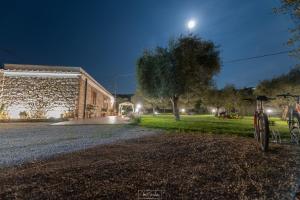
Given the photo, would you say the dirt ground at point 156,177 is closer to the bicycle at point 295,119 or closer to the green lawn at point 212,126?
the bicycle at point 295,119

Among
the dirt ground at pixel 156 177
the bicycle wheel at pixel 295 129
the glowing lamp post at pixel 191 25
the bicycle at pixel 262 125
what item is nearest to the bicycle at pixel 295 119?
the bicycle wheel at pixel 295 129

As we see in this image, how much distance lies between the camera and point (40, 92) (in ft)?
60.6

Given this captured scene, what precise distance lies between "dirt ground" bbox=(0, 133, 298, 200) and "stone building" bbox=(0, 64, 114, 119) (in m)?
15.9

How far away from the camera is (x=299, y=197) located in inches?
83.1

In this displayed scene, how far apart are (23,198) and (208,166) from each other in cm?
258

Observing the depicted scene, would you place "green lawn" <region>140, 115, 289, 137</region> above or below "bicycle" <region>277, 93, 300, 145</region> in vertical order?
below

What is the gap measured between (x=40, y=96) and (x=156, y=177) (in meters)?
18.7

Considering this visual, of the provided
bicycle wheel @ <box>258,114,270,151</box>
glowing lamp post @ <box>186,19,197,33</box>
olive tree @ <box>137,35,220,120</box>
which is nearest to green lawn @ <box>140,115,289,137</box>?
olive tree @ <box>137,35,220,120</box>

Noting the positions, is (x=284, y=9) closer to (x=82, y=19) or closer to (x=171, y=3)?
(x=171, y=3)

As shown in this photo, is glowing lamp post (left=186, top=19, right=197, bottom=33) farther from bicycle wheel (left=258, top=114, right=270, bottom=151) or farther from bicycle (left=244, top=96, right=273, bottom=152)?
bicycle wheel (left=258, top=114, right=270, bottom=151)

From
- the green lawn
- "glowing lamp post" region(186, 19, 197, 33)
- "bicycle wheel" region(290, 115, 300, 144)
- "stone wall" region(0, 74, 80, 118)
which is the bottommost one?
the green lawn

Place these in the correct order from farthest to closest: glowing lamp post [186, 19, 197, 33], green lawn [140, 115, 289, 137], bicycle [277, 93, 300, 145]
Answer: glowing lamp post [186, 19, 197, 33], green lawn [140, 115, 289, 137], bicycle [277, 93, 300, 145]

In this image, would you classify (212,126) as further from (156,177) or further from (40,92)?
(40,92)

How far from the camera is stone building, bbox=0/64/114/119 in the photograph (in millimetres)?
18266
